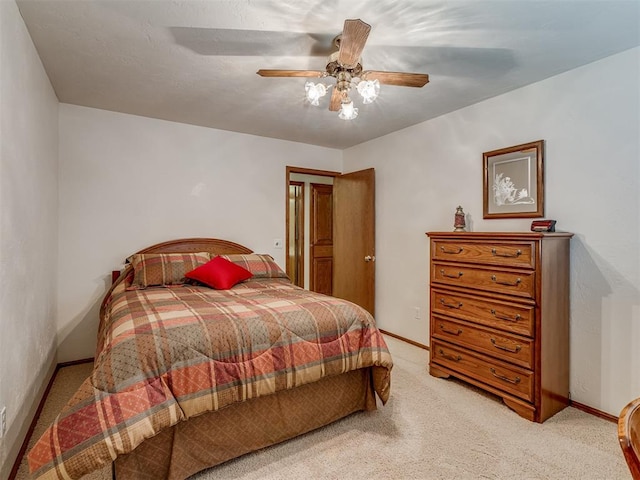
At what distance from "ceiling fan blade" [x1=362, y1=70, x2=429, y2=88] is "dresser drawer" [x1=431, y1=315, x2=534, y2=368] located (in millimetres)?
1872

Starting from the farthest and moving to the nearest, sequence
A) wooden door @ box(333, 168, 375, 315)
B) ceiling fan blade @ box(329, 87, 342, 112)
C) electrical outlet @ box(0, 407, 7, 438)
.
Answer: wooden door @ box(333, 168, 375, 315) → ceiling fan blade @ box(329, 87, 342, 112) → electrical outlet @ box(0, 407, 7, 438)

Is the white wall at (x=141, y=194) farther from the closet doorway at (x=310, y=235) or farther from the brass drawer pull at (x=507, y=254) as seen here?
the brass drawer pull at (x=507, y=254)

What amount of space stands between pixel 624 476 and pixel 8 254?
11.1ft

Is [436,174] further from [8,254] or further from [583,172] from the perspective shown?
[8,254]

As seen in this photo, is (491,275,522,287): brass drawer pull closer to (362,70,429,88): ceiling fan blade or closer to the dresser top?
the dresser top

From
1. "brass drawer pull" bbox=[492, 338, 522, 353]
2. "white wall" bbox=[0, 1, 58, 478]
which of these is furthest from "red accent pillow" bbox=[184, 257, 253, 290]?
"brass drawer pull" bbox=[492, 338, 522, 353]

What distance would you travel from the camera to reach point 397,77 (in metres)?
2.03

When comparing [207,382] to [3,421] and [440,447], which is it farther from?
[440,447]

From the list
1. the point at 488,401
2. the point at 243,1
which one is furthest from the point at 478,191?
the point at 243,1

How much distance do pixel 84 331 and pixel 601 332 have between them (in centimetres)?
438

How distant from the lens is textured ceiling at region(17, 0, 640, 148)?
5.98 ft

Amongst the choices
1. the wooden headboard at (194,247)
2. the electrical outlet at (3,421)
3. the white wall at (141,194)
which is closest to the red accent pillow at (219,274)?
the wooden headboard at (194,247)

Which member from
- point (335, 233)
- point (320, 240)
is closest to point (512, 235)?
point (335, 233)

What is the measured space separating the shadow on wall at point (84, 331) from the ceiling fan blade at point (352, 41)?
3.06 meters
